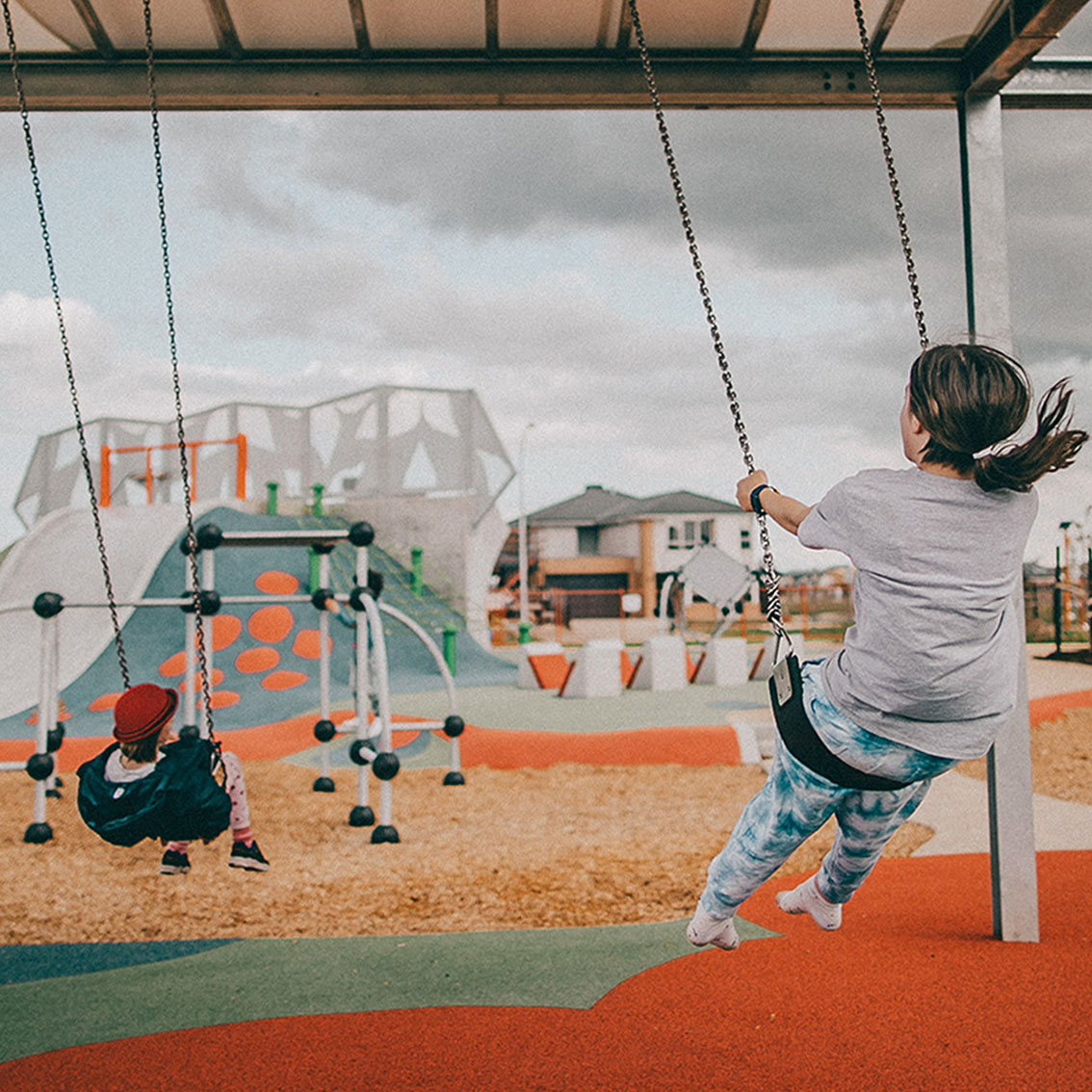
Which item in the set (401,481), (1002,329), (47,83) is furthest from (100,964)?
(401,481)

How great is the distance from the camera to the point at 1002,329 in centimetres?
381

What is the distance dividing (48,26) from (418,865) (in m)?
4.08

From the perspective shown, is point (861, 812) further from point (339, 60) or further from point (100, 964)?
point (339, 60)

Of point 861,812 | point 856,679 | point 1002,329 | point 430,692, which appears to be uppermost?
point 1002,329

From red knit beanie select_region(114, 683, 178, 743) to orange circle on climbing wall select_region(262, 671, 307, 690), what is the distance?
9343 millimetres

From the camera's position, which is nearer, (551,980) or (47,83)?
(551,980)

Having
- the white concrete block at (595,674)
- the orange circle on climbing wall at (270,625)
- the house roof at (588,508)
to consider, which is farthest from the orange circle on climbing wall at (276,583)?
the house roof at (588,508)

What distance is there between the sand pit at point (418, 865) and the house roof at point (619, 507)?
120ft

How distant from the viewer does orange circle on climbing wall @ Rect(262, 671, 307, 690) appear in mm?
13336

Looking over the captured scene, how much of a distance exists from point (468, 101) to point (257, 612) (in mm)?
11613

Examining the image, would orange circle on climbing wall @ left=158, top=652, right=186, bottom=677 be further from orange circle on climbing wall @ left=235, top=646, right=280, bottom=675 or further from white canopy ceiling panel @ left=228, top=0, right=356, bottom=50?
white canopy ceiling panel @ left=228, top=0, right=356, bottom=50

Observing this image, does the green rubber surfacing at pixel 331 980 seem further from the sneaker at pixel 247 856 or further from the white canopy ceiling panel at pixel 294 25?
the white canopy ceiling panel at pixel 294 25

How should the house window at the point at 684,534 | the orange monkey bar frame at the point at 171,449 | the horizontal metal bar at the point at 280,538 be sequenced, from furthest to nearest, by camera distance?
the house window at the point at 684,534 → the orange monkey bar frame at the point at 171,449 → the horizontal metal bar at the point at 280,538

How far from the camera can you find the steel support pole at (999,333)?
378 cm
